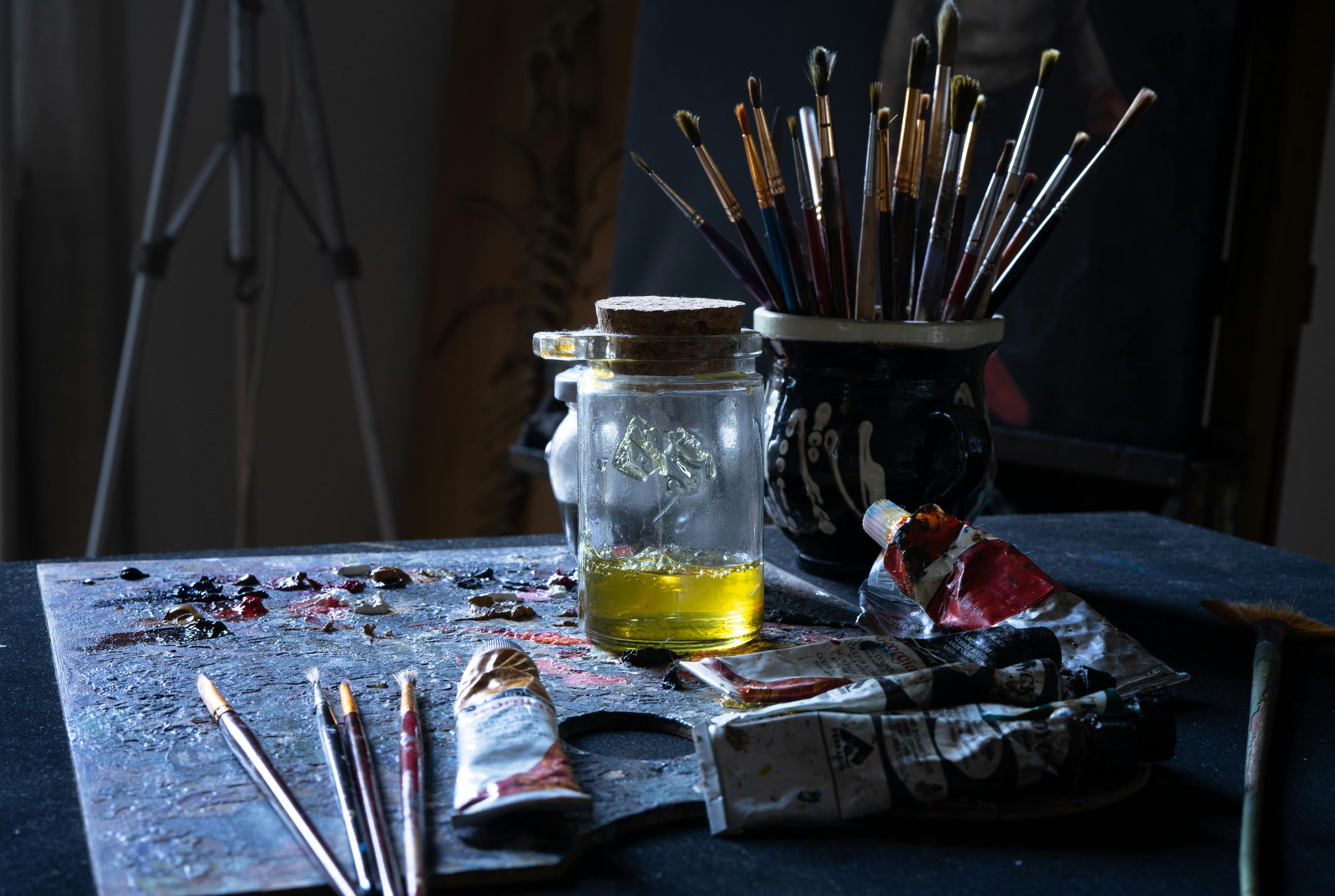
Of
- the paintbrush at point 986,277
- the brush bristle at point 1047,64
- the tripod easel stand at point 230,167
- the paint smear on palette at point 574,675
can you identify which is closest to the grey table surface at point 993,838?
the paint smear on palette at point 574,675

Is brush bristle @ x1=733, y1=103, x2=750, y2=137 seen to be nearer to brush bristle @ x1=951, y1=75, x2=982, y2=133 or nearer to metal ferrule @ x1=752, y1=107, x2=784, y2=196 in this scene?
metal ferrule @ x1=752, y1=107, x2=784, y2=196

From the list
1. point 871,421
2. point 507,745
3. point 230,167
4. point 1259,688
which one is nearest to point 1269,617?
point 1259,688

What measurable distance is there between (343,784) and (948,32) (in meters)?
0.56

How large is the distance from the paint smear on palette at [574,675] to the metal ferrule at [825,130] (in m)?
0.35

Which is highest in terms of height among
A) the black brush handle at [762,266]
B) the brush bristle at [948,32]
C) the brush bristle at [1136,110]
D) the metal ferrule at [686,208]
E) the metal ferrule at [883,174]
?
the brush bristle at [948,32]

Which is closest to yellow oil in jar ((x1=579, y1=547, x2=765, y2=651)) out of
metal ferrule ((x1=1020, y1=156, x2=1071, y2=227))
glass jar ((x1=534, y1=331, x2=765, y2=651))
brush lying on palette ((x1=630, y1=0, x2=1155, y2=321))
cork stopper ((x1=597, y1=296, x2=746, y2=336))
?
glass jar ((x1=534, y1=331, x2=765, y2=651))

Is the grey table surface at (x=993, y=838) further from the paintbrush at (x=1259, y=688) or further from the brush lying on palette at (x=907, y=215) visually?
the brush lying on palette at (x=907, y=215)

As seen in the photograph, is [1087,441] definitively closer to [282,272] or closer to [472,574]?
[472,574]

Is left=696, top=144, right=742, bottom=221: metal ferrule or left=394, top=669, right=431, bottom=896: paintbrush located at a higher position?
left=696, top=144, right=742, bottom=221: metal ferrule

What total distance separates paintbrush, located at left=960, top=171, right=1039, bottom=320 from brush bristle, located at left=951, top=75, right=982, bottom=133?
74 millimetres

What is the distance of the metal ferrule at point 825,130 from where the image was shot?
0.71 m

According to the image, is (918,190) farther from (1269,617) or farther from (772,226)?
(1269,617)

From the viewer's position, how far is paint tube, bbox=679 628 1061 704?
1.70 ft

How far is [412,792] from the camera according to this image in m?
0.41
